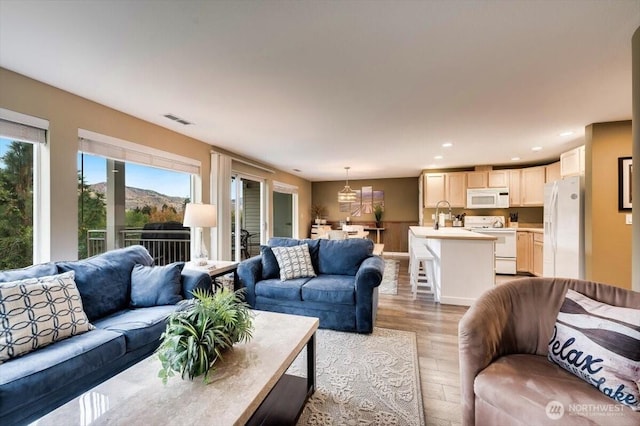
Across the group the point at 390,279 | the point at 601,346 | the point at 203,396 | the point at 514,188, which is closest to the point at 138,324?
the point at 203,396

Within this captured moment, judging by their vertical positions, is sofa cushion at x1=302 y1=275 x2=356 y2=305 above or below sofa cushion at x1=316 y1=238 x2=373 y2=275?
below

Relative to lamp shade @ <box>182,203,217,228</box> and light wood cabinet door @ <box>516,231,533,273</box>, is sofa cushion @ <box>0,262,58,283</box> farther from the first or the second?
light wood cabinet door @ <box>516,231,533,273</box>

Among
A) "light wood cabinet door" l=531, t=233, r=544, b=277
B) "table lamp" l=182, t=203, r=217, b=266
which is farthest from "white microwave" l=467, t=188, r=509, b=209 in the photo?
"table lamp" l=182, t=203, r=217, b=266

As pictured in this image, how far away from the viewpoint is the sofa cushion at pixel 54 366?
1264 millimetres

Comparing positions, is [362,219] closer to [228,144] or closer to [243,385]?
[228,144]

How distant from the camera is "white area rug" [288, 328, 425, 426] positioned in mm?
1612

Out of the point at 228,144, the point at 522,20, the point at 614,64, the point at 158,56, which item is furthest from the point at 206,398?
the point at 228,144

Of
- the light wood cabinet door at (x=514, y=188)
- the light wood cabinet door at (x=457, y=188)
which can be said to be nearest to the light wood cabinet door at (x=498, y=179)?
the light wood cabinet door at (x=514, y=188)

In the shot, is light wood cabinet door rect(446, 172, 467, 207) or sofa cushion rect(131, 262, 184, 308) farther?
light wood cabinet door rect(446, 172, 467, 207)

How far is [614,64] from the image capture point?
6.56 ft

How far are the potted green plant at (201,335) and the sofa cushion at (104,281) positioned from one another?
1.19m

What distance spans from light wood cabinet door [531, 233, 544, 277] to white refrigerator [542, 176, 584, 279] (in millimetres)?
1003

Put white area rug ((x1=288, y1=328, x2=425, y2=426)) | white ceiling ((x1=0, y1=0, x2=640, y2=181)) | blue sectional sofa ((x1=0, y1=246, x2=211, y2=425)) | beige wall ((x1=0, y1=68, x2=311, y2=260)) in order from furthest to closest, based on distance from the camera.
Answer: beige wall ((x1=0, y1=68, x2=311, y2=260)) < white area rug ((x1=288, y1=328, x2=425, y2=426)) < white ceiling ((x1=0, y1=0, x2=640, y2=181)) < blue sectional sofa ((x1=0, y1=246, x2=211, y2=425))

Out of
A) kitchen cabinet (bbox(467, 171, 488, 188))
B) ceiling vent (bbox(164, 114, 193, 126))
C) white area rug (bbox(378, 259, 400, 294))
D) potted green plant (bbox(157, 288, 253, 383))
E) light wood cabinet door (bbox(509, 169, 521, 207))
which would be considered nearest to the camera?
potted green plant (bbox(157, 288, 253, 383))
